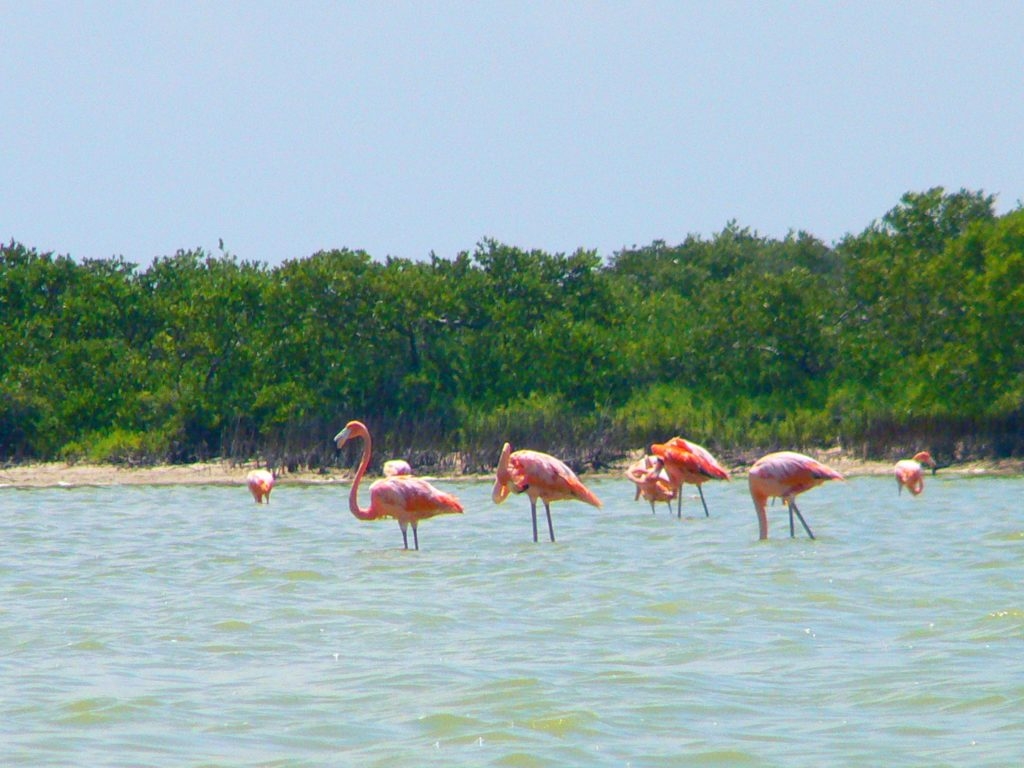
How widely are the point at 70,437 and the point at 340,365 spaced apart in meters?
4.60

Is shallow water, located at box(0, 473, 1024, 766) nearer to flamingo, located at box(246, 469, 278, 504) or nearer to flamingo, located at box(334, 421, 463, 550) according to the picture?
flamingo, located at box(334, 421, 463, 550)

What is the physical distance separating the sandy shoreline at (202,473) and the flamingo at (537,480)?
10246 millimetres

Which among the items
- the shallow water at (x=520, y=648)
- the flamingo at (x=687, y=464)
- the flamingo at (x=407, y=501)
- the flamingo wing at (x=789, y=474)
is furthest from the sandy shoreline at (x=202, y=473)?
the flamingo wing at (x=789, y=474)

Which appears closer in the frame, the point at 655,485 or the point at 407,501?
the point at 407,501

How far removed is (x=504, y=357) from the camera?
1038 inches

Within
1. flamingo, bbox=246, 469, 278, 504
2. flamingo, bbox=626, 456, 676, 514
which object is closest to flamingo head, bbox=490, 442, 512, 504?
flamingo, bbox=626, 456, 676, 514

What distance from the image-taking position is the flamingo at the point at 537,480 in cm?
1358

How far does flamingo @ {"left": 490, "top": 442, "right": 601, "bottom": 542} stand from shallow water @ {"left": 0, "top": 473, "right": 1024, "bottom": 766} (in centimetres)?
46

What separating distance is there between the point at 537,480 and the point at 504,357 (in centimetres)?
1280

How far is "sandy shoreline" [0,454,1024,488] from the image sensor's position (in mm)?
23750

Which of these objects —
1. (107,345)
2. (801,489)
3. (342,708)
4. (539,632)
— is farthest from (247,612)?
(107,345)

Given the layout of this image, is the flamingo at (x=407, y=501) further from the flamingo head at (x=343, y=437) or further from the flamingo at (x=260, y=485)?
the flamingo at (x=260, y=485)

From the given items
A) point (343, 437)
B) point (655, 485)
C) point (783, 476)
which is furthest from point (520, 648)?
point (655, 485)

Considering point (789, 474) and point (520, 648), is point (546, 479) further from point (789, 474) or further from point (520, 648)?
point (520, 648)
